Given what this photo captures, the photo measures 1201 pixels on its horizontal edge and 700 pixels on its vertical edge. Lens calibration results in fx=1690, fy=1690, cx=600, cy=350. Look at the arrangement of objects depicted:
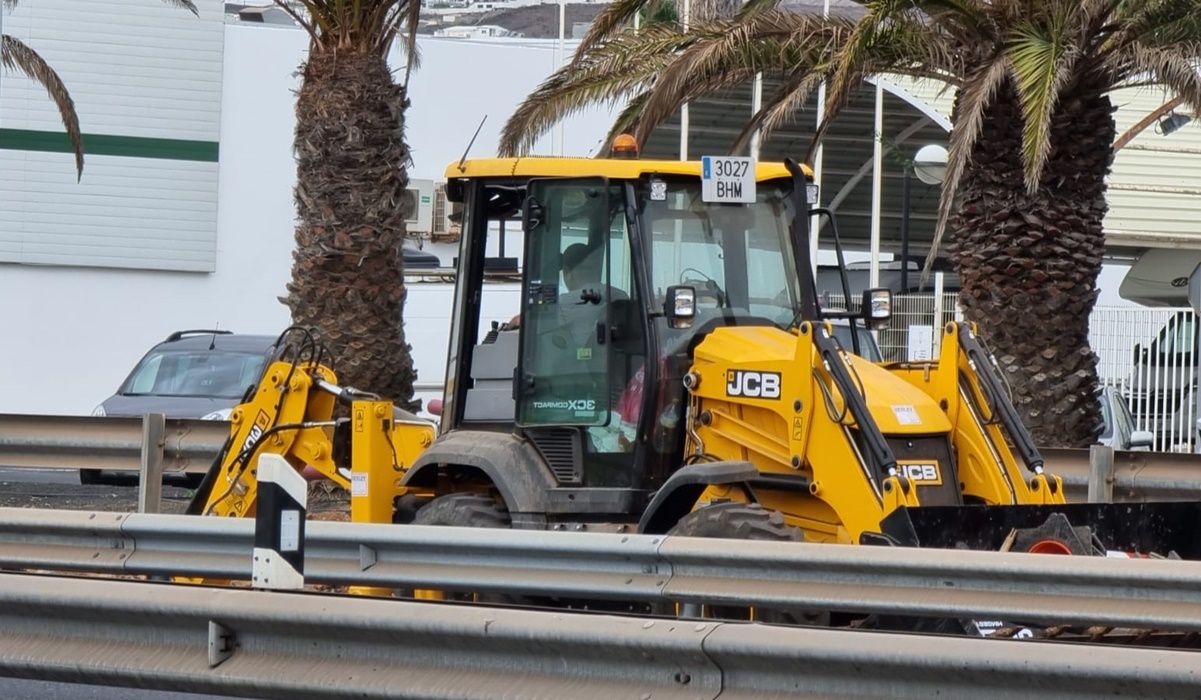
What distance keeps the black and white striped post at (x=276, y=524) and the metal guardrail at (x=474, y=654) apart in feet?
0.44

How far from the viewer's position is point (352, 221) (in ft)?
45.7

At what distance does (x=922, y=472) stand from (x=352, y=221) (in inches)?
294

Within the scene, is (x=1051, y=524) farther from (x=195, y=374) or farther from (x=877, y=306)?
(x=195, y=374)

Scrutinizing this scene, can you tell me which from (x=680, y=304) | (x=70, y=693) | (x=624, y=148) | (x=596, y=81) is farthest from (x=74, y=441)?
(x=680, y=304)

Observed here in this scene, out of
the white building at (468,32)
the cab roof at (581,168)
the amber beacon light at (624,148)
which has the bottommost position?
the cab roof at (581,168)

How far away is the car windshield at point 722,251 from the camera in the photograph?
26.4 feet

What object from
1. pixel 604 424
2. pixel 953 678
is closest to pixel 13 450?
pixel 604 424

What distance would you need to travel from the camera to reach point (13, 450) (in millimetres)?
12008

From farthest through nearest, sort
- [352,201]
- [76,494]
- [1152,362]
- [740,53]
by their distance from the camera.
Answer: [1152,362] < [76,494] < [352,201] < [740,53]

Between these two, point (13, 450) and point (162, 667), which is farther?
point (13, 450)

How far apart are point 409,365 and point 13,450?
11.2 feet

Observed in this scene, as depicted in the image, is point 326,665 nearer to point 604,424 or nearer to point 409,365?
point 604,424

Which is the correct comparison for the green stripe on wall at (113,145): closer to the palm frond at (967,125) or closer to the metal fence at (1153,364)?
the metal fence at (1153,364)

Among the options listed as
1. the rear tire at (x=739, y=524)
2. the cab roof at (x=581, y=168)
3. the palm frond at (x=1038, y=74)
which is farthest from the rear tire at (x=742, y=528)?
the palm frond at (x=1038, y=74)
